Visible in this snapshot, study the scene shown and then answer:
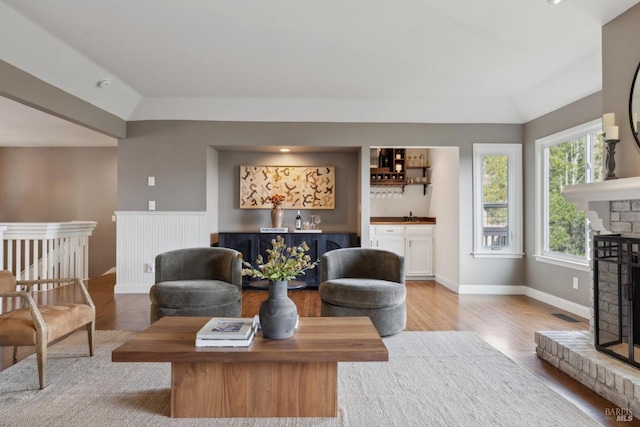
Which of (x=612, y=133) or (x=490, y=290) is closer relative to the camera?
(x=612, y=133)

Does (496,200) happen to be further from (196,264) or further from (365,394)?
(196,264)

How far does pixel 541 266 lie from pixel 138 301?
16.8ft

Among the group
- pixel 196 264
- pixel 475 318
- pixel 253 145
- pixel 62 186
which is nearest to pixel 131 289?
pixel 196 264

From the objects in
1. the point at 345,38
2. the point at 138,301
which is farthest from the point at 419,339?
the point at 138,301

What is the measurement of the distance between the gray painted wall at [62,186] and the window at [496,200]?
6.84m

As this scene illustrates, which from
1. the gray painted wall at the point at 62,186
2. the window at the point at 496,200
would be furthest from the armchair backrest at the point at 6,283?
the gray painted wall at the point at 62,186

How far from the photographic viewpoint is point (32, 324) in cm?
239

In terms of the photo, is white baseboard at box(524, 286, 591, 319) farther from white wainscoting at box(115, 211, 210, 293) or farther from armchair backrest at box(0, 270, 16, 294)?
armchair backrest at box(0, 270, 16, 294)

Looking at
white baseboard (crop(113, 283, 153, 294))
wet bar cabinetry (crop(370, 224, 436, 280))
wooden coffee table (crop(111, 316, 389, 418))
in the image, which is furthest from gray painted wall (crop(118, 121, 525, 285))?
wooden coffee table (crop(111, 316, 389, 418))

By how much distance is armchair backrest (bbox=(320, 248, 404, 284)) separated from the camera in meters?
3.61

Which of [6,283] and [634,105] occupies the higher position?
[634,105]

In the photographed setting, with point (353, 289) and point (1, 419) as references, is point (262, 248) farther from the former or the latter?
point (1, 419)

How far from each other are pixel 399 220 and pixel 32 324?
212 inches

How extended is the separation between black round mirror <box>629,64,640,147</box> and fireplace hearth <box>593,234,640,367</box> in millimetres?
754
